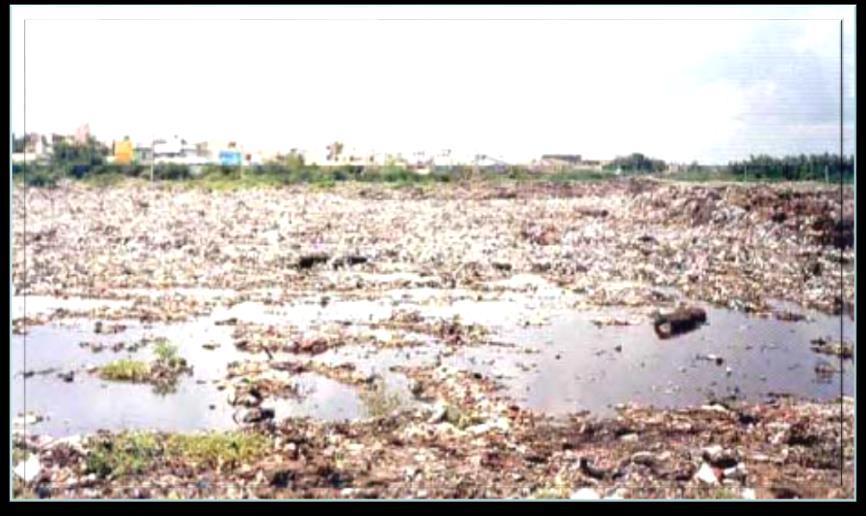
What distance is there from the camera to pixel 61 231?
5074 mm

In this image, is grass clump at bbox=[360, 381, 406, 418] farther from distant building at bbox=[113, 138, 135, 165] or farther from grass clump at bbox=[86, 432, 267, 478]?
distant building at bbox=[113, 138, 135, 165]

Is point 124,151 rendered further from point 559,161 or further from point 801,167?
point 801,167

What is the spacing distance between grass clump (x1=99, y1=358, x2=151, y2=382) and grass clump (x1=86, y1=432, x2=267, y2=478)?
17cm

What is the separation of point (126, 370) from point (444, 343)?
3.15 ft

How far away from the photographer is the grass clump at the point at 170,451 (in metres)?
5.06

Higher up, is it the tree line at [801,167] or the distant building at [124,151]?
the distant building at [124,151]

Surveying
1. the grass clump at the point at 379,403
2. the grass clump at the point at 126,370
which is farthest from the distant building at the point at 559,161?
the grass clump at the point at 126,370

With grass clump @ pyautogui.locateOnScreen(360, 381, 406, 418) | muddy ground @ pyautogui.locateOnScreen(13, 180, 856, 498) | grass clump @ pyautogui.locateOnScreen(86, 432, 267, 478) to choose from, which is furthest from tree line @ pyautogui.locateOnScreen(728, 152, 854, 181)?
grass clump @ pyautogui.locateOnScreen(86, 432, 267, 478)

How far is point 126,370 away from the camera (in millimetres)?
5066

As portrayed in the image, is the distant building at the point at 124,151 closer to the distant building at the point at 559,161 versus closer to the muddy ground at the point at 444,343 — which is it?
the muddy ground at the point at 444,343

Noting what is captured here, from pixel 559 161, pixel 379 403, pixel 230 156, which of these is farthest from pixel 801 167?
pixel 230 156

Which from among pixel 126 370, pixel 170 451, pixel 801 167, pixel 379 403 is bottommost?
pixel 170 451

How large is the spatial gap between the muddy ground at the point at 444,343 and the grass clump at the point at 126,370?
2 centimetres

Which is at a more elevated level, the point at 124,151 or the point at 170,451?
the point at 124,151
